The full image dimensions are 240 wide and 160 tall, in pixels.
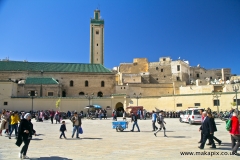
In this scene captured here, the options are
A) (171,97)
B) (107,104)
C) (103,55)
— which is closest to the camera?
(171,97)

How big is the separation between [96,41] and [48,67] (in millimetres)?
19764

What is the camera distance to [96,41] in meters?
69.9

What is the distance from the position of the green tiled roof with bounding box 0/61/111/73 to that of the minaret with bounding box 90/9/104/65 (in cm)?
1110

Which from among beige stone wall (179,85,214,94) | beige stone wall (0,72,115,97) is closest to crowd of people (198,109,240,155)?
beige stone wall (0,72,115,97)

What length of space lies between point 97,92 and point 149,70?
24561 millimetres

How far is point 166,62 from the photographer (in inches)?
2891

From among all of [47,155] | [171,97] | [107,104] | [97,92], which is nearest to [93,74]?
[97,92]

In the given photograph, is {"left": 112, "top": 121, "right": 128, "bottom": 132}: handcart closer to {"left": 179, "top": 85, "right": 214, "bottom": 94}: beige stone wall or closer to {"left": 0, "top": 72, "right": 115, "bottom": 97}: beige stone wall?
{"left": 0, "top": 72, "right": 115, "bottom": 97}: beige stone wall

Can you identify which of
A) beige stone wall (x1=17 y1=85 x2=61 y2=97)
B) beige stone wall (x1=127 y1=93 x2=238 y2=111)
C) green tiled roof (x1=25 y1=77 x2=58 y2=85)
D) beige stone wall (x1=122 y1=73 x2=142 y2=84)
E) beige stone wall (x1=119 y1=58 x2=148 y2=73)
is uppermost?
beige stone wall (x1=119 y1=58 x2=148 y2=73)

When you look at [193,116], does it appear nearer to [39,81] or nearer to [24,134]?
[24,134]

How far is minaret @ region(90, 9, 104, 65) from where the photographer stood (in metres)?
68.9

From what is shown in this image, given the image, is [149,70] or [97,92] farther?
[149,70]

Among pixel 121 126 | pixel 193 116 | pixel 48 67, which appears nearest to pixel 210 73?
pixel 48 67

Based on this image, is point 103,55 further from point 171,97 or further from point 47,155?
point 47,155
